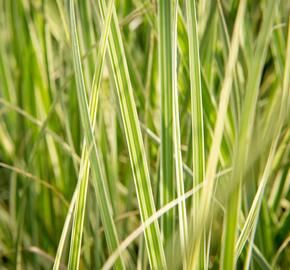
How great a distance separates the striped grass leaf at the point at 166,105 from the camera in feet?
2.35

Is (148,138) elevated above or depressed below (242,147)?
below

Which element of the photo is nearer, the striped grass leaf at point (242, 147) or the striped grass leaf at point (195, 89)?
the striped grass leaf at point (242, 147)

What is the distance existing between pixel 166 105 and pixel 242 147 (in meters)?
0.19

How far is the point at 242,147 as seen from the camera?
1.86 ft

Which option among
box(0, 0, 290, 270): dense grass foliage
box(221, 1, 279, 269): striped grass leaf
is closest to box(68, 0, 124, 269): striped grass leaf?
box(0, 0, 290, 270): dense grass foliage

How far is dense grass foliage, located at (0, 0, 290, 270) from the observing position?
66 cm

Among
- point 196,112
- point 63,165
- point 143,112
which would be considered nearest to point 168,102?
point 196,112

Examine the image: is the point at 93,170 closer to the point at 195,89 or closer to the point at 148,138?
the point at 195,89

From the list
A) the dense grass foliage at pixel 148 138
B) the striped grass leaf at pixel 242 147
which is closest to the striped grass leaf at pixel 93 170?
the dense grass foliage at pixel 148 138

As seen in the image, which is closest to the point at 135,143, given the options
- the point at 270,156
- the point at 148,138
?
the point at 270,156

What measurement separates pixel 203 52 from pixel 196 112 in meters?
0.28

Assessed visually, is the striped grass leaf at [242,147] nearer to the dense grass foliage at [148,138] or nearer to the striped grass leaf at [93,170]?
the dense grass foliage at [148,138]

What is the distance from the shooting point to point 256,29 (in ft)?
4.00

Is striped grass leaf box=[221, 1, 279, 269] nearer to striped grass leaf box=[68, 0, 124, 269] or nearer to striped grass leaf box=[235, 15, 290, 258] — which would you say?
striped grass leaf box=[235, 15, 290, 258]
